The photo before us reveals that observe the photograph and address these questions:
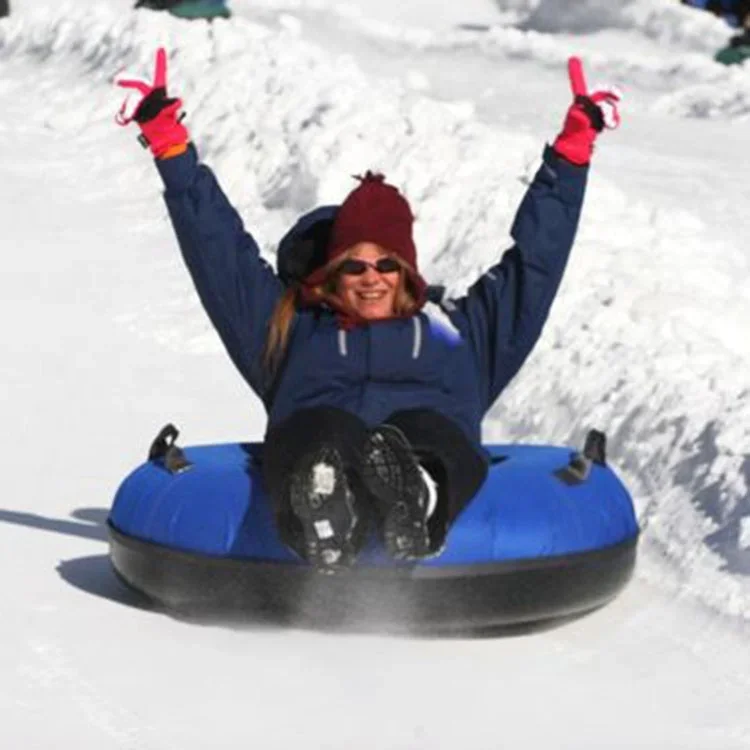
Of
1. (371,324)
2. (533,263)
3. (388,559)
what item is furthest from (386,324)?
(388,559)

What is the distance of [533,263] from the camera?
5504 mm

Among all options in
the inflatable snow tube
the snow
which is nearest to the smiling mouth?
the inflatable snow tube

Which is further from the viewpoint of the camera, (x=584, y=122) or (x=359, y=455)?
(x=584, y=122)

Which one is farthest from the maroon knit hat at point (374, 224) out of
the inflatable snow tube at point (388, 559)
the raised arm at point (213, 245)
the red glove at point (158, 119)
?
the inflatable snow tube at point (388, 559)

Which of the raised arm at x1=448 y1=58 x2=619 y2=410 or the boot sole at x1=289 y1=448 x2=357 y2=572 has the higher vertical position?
the raised arm at x1=448 y1=58 x2=619 y2=410

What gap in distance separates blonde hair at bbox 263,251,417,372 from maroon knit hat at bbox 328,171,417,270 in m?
0.03

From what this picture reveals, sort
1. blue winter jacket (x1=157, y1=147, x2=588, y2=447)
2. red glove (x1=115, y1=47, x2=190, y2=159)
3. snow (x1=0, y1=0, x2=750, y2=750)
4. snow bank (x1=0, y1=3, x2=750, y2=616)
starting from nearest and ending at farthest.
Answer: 1. snow (x1=0, y1=0, x2=750, y2=750)
2. blue winter jacket (x1=157, y1=147, x2=588, y2=447)
3. red glove (x1=115, y1=47, x2=190, y2=159)
4. snow bank (x1=0, y1=3, x2=750, y2=616)

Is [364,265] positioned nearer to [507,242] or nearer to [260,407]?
[260,407]

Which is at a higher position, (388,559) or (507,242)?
(388,559)

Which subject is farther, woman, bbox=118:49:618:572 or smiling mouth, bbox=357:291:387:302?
smiling mouth, bbox=357:291:387:302

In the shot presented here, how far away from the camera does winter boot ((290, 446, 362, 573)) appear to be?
A: 15.1 feet

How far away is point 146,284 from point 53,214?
1.61 metres

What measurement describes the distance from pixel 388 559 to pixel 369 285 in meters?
0.77

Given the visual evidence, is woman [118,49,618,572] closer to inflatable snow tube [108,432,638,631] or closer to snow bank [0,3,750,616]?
inflatable snow tube [108,432,638,631]
